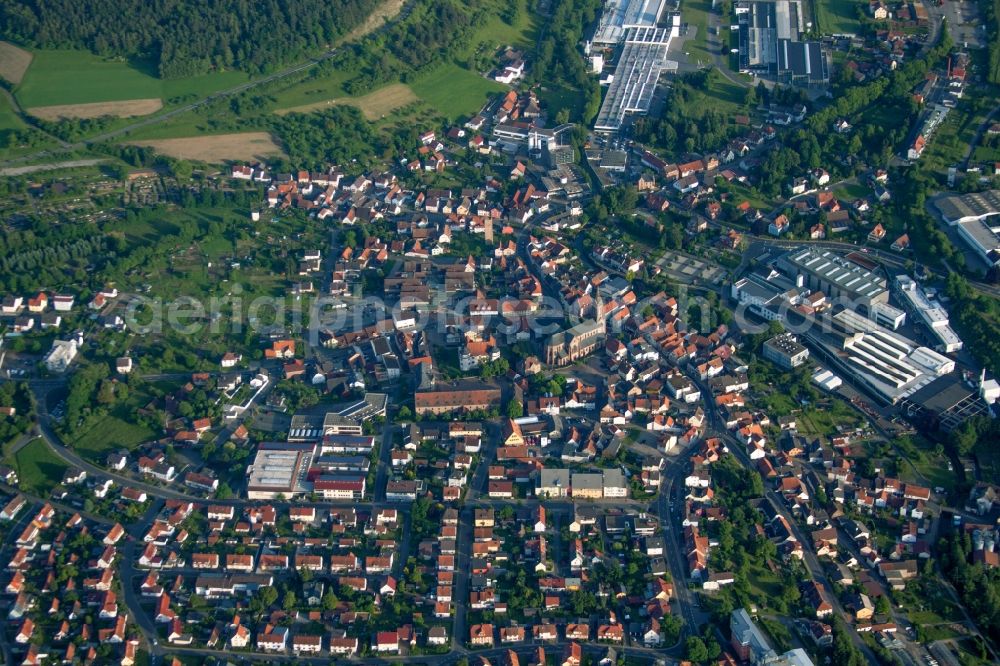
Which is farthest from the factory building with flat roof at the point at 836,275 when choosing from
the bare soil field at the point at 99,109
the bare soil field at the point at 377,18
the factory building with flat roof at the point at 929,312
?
the bare soil field at the point at 99,109

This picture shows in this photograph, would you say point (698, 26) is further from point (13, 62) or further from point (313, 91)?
point (13, 62)

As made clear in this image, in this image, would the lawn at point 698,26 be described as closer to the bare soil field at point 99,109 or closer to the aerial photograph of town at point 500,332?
the aerial photograph of town at point 500,332

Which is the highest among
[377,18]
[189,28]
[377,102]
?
[377,18]

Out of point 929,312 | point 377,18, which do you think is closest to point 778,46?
point 377,18

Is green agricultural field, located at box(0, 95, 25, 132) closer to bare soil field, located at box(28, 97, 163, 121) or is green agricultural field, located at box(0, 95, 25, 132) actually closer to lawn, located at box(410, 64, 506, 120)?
bare soil field, located at box(28, 97, 163, 121)

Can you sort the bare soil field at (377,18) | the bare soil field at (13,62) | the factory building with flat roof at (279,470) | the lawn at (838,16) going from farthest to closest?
1. the bare soil field at (377,18)
2. the lawn at (838,16)
3. the bare soil field at (13,62)
4. the factory building with flat roof at (279,470)

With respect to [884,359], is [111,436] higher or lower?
lower

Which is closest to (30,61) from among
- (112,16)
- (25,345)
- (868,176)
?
(112,16)

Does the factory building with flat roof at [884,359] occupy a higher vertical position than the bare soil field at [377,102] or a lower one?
higher
